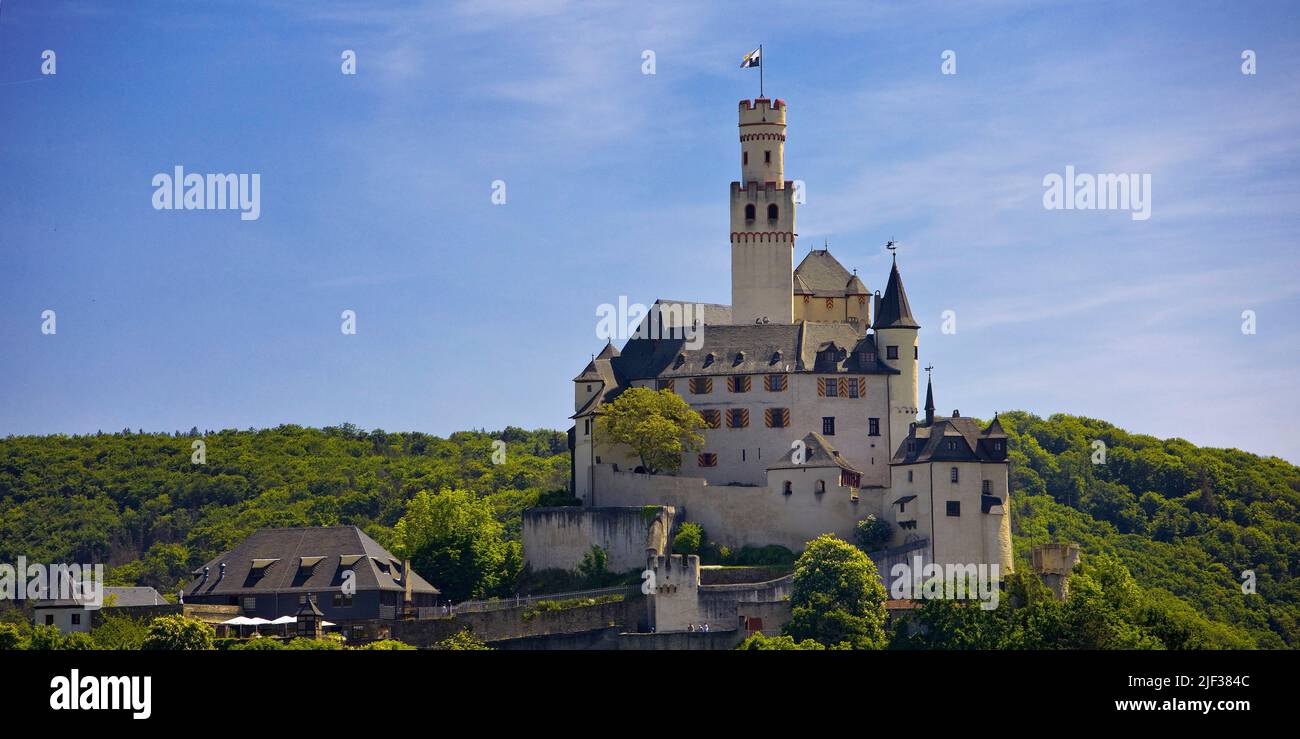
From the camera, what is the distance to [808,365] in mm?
97188

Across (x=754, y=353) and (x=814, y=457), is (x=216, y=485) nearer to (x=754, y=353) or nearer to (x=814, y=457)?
(x=754, y=353)

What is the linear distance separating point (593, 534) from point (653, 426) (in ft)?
17.0

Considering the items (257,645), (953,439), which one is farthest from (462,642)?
(953,439)

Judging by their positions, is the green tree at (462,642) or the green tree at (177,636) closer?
the green tree at (177,636)

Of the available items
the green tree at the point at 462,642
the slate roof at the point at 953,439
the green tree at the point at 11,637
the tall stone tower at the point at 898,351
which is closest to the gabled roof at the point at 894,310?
the tall stone tower at the point at 898,351

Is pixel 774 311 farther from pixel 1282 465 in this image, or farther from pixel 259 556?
pixel 1282 465

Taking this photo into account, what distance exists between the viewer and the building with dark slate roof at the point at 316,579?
93.2 m

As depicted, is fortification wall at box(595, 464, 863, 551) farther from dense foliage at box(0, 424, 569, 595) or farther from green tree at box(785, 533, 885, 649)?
dense foliage at box(0, 424, 569, 595)

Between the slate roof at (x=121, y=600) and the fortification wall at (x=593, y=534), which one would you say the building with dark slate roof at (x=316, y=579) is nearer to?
the slate roof at (x=121, y=600)

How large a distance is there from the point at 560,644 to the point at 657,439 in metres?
10.4

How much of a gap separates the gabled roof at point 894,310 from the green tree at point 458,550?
743 inches
